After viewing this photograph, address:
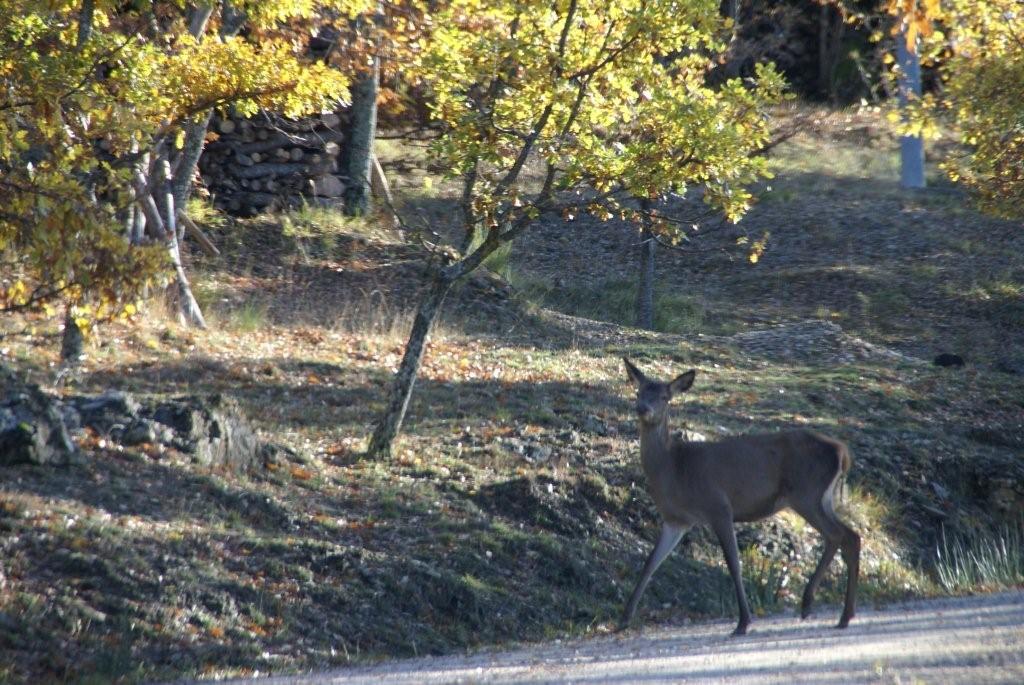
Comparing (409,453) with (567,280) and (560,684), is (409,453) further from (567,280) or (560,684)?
(567,280)

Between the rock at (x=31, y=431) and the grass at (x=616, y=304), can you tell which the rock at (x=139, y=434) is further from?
the grass at (x=616, y=304)

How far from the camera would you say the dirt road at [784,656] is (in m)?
7.11

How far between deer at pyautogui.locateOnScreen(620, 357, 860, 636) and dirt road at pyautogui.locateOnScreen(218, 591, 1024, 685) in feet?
2.27

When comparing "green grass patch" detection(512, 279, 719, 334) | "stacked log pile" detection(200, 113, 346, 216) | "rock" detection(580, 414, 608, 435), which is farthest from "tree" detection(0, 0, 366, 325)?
"green grass patch" detection(512, 279, 719, 334)

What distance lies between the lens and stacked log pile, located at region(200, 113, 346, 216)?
2439 centimetres

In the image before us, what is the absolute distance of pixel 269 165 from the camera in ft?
81.6

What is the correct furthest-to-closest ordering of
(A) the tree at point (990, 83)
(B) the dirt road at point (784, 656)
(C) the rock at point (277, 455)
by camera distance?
1. (A) the tree at point (990, 83)
2. (C) the rock at point (277, 455)
3. (B) the dirt road at point (784, 656)

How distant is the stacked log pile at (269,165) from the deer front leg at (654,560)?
15134 mm

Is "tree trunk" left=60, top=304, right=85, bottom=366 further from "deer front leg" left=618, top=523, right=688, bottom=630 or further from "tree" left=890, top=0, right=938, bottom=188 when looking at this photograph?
"tree" left=890, top=0, right=938, bottom=188

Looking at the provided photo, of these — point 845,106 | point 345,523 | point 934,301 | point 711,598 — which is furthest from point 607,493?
point 845,106

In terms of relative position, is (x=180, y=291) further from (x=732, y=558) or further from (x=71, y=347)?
(x=732, y=558)

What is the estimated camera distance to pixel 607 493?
13.9 meters

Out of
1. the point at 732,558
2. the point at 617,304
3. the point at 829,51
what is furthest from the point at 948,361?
the point at 829,51

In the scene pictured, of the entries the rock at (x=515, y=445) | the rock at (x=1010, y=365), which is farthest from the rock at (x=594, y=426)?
the rock at (x=1010, y=365)
